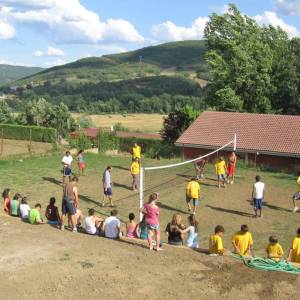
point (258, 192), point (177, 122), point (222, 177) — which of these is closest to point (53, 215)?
point (258, 192)

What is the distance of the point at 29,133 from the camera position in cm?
5300

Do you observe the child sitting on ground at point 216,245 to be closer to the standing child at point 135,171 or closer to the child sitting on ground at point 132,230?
the child sitting on ground at point 132,230

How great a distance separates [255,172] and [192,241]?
14402 mm

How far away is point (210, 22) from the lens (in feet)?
151

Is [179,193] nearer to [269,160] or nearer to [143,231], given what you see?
[143,231]

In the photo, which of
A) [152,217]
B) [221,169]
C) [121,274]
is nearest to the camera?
[121,274]

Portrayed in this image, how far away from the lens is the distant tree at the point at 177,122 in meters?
42.9

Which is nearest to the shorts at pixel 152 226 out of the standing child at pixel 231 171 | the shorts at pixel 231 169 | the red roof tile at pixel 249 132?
the standing child at pixel 231 171

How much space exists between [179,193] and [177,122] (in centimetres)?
2173

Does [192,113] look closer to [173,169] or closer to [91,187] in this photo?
[173,169]

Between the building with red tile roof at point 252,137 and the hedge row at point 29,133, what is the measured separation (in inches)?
771

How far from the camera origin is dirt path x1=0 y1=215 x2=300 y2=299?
1008cm

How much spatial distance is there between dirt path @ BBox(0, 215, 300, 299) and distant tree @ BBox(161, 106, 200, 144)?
30.3 meters

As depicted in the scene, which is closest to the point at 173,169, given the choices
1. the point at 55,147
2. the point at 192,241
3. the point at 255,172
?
the point at 255,172
